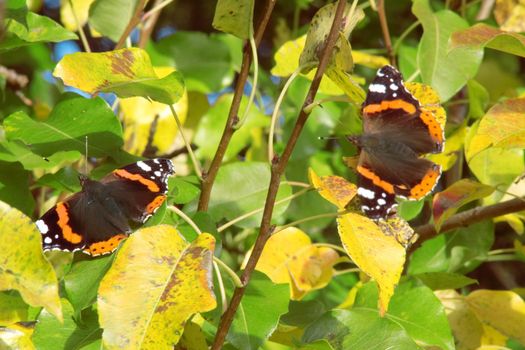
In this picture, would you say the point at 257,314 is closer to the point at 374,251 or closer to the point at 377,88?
the point at 374,251

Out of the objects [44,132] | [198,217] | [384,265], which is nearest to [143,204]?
[198,217]

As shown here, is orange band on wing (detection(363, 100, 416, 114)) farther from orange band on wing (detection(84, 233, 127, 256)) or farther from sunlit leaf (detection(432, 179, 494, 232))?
orange band on wing (detection(84, 233, 127, 256))

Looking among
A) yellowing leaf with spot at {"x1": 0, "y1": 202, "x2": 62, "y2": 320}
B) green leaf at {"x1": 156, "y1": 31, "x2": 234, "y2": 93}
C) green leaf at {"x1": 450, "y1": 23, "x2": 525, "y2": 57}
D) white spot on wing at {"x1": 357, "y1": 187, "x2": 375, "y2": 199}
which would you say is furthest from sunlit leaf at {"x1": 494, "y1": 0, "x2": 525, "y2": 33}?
yellowing leaf with spot at {"x1": 0, "y1": 202, "x2": 62, "y2": 320}

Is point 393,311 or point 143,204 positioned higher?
point 143,204

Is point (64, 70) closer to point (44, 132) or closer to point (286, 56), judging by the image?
point (44, 132)

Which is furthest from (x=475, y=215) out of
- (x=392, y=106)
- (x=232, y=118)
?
(x=232, y=118)

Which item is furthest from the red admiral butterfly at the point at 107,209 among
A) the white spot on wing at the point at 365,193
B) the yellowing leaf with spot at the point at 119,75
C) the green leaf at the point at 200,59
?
the green leaf at the point at 200,59

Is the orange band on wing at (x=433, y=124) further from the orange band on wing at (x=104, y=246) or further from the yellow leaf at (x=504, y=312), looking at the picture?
the orange band on wing at (x=104, y=246)
